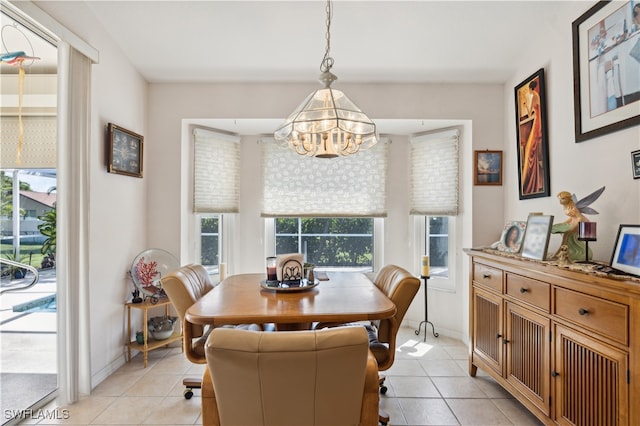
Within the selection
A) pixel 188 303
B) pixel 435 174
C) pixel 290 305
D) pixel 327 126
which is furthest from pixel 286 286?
pixel 435 174

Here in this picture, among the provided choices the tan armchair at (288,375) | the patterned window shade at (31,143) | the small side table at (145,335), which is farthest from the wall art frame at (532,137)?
the patterned window shade at (31,143)

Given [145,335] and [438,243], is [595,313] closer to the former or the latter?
[438,243]

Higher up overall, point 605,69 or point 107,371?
point 605,69

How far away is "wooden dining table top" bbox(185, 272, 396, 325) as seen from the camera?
5.11ft

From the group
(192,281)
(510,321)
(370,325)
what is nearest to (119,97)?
(192,281)

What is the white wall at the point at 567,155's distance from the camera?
1786 mm

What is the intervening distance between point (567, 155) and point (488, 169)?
2.56 feet

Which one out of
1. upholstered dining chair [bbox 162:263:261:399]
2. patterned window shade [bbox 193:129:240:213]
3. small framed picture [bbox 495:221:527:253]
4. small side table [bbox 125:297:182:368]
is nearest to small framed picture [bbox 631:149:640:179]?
small framed picture [bbox 495:221:527:253]

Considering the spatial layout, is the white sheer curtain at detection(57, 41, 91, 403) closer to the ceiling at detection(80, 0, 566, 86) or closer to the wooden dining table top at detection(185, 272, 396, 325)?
the ceiling at detection(80, 0, 566, 86)

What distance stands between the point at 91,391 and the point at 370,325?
80.8 inches

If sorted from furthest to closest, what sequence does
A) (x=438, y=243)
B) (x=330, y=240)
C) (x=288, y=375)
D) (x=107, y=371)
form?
(x=330, y=240) < (x=438, y=243) < (x=107, y=371) < (x=288, y=375)

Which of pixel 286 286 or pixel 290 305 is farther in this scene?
pixel 286 286

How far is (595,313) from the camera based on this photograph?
4.78 ft

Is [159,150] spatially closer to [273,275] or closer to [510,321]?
[273,275]
